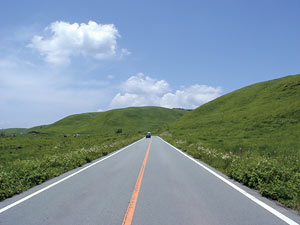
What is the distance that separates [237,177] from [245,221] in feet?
13.4

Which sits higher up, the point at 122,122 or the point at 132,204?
the point at 122,122

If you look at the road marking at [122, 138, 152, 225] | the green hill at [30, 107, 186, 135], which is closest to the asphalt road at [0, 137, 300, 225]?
the road marking at [122, 138, 152, 225]

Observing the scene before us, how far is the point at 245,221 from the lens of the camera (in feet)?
14.6

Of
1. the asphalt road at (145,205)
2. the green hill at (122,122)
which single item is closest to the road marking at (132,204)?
the asphalt road at (145,205)

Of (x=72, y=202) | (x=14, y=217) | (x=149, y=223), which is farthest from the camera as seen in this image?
(x=72, y=202)

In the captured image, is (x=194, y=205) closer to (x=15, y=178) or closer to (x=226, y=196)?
(x=226, y=196)

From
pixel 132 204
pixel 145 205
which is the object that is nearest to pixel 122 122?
pixel 132 204

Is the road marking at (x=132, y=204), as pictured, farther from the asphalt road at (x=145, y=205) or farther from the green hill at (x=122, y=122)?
the green hill at (x=122, y=122)

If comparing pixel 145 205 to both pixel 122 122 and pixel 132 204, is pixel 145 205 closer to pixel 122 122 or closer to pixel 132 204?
pixel 132 204

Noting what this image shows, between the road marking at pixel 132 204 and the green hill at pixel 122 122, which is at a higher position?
the green hill at pixel 122 122

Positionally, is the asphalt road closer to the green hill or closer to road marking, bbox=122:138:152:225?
road marking, bbox=122:138:152:225

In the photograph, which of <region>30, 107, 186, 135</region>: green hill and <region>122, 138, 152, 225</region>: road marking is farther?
<region>30, 107, 186, 135</region>: green hill

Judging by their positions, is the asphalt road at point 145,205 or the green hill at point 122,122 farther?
the green hill at point 122,122

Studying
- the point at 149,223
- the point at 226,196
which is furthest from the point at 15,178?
the point at 226,196
